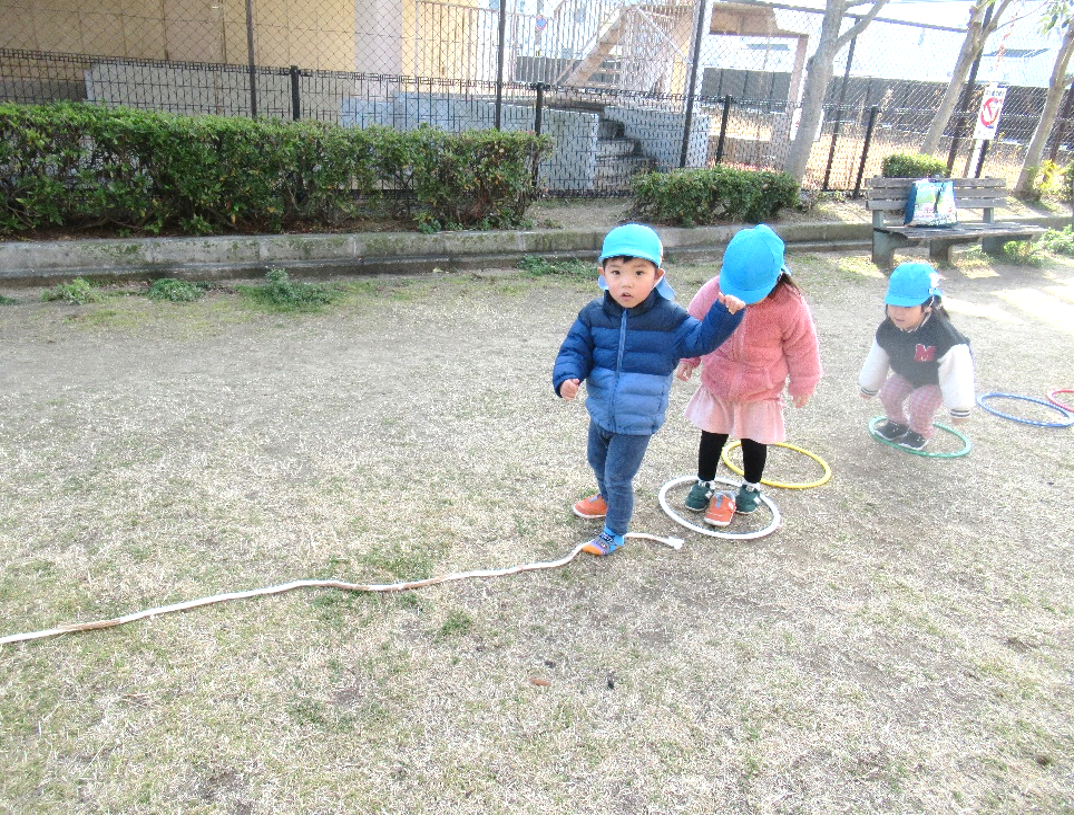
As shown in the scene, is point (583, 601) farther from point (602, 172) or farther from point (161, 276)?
point (602, 172)

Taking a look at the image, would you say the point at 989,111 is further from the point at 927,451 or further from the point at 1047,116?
the point at 927,451

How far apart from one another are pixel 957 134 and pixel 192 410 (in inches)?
535

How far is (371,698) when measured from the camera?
2580mm

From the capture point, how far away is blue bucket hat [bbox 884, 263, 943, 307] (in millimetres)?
4262

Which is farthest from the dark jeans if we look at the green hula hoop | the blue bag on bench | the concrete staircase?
the concrete staircase

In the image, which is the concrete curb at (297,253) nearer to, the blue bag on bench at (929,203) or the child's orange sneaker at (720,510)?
the blue bag on bench at (929,203)

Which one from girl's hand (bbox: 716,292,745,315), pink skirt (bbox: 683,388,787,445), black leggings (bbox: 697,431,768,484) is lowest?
black leggings (bbox: 697,431,768,484)

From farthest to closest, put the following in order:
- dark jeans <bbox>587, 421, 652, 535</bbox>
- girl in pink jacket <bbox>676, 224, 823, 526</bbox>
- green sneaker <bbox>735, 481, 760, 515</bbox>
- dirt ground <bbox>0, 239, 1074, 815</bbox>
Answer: green sneaker <bbox>735, 481, 760, 515</bbox> → girl in pink jacket <bbox>676, 224, 823, 526</bbox> → dark jeans <bbox>587, 421, 652, 535</bbox> → dirt ground <bbox>0, 239, 1074, 815</bbox>

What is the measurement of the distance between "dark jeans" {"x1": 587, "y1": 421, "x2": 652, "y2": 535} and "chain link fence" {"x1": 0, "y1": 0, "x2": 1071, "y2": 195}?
7270mm

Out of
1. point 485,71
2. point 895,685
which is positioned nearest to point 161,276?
point 895,685

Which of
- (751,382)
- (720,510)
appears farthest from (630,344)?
(720,510)

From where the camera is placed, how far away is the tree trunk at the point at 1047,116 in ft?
41.7

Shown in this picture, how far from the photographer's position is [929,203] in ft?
31.5

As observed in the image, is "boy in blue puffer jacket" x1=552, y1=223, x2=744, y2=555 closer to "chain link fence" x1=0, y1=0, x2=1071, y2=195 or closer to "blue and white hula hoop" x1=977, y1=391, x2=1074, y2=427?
"blue and white hula hoop" x1=977, y1=391, x2=1074, y2=427
